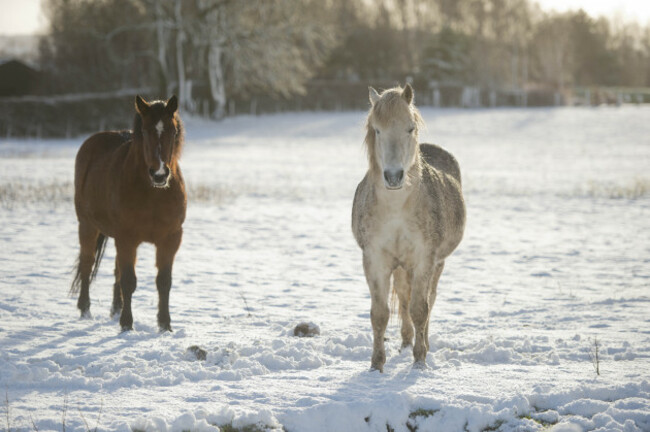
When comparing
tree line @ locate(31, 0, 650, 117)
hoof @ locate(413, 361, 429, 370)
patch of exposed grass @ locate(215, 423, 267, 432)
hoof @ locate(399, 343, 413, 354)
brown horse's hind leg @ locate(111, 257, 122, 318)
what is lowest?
hoof @ locate(399, 343, 413, 354)

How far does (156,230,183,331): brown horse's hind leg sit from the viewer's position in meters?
6.23

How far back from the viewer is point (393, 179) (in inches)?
176

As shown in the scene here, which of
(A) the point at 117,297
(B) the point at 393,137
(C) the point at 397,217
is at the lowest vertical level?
(A) the point at 117,297

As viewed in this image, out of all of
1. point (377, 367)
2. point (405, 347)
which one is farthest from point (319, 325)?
point (377, 367)

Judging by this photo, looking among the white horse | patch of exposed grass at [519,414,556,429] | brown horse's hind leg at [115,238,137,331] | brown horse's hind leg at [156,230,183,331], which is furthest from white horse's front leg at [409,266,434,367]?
brown horse's hind leg at [115,238,137,331]

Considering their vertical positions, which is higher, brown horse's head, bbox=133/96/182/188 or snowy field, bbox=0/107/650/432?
brown horse's head, bbox=133/96/182/188

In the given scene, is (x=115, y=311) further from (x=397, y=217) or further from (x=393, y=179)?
(x=393, y=179)

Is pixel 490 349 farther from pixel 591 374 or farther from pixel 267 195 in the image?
pixel 267 195

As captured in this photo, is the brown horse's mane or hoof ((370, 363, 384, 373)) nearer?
hoof ((370, 363, 384, 373))

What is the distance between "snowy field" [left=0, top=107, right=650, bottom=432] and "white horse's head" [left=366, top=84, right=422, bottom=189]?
146 centimetres

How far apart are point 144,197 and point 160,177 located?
0.52 meters

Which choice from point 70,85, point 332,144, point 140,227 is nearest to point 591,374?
point 140,227

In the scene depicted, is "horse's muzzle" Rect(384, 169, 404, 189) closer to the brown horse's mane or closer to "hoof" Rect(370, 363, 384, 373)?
"hoof" Rect(370, 363, 384, 373)

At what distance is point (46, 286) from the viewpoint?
7.77m
